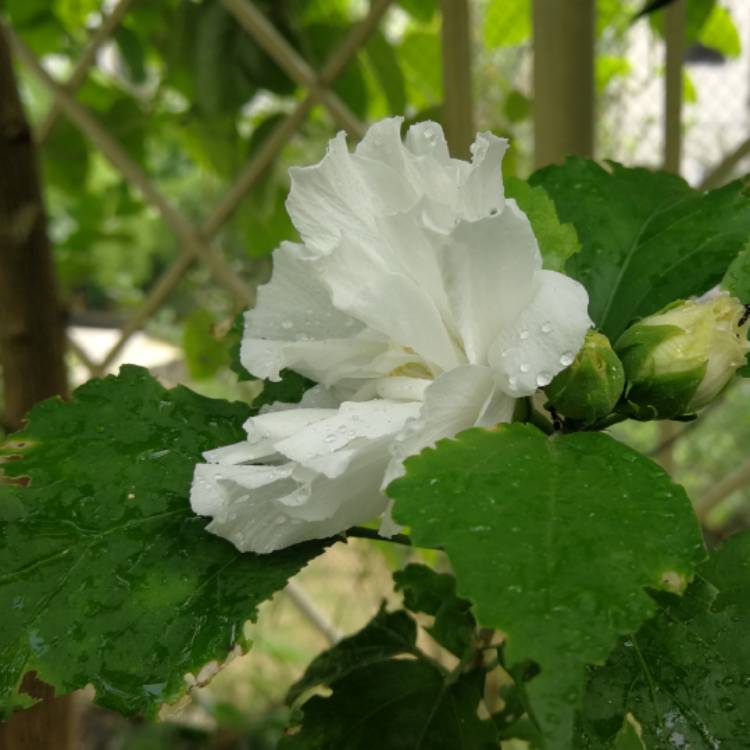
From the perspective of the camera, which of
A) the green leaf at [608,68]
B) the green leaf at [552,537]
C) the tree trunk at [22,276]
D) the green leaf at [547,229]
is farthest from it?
the green leaf at [608,68]

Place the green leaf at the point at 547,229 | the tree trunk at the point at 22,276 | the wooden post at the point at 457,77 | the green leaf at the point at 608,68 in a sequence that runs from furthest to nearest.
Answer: the green leaf at the point at 608,68 → the wooden post at the point at 457,77 → the tree trunk at the point at 22,276 → the green leaf at the point at 547,229

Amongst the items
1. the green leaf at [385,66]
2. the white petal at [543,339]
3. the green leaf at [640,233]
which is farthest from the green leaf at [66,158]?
the white petal at [543,339]

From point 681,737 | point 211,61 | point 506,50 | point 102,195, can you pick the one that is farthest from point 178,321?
point 681,737

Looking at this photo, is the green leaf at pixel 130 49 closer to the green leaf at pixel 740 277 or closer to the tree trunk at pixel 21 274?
the tree trunk at pixel 21 274

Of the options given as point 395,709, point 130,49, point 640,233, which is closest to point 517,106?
point 130,49

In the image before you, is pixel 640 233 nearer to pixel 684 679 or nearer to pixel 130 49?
pixel 684 679

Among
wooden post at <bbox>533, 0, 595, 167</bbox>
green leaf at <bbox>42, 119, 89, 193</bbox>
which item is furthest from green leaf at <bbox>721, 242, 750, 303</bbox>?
green leaf at <bbox>42, 119, 89, 193</bbox>

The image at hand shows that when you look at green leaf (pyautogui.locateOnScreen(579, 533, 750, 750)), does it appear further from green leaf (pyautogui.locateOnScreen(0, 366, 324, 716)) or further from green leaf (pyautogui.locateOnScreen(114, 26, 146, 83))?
green leaf (pyautogui.locateOnScreen(114, 26, 146, 83))
